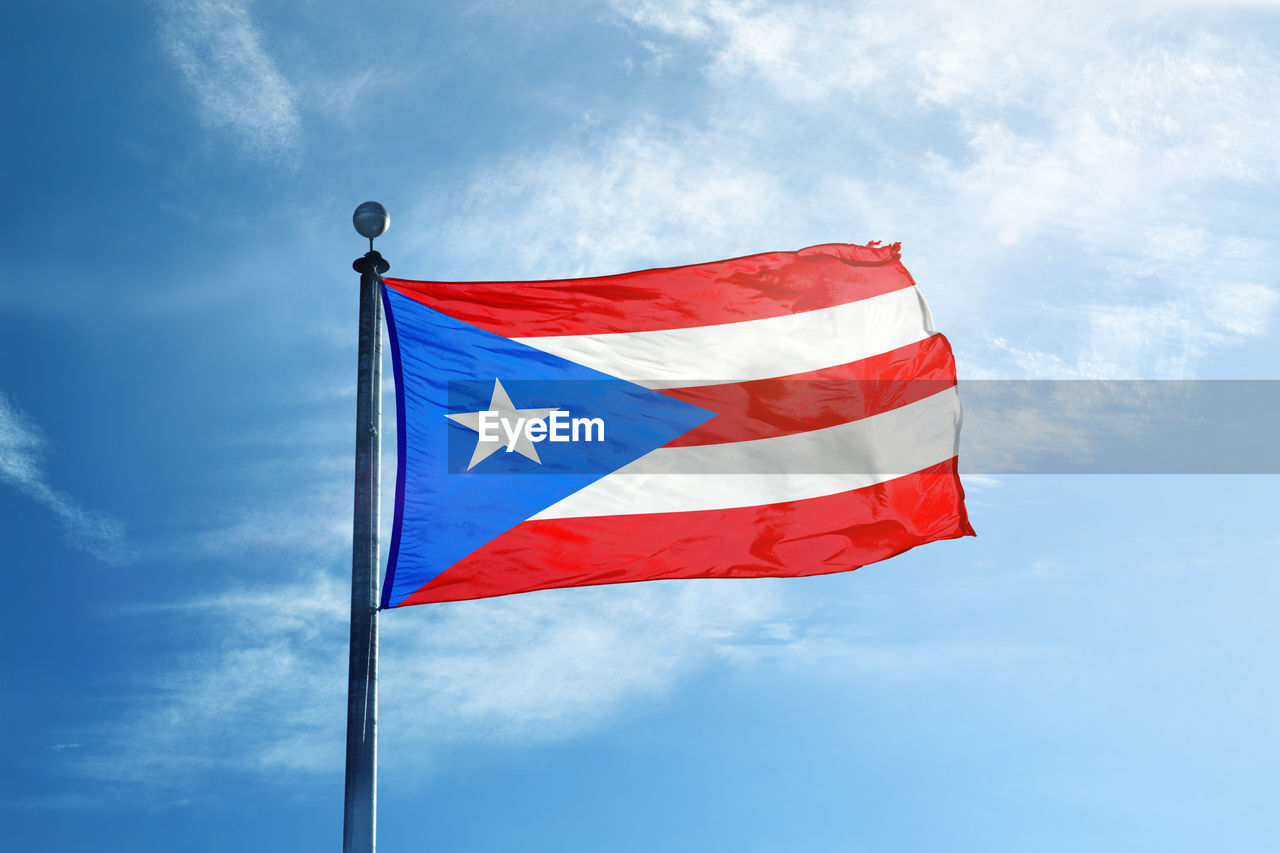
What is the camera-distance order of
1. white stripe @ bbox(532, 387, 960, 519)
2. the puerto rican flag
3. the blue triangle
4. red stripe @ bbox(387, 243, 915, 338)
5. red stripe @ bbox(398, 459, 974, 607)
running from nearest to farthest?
the blue triangle
red stripe @ bbox(398, 459, 974, 607)
the puerto rican flag
red stripe @ bbox(387, 243, 915, 338)
white stripe @ bbox(532, 387, 960, 519)

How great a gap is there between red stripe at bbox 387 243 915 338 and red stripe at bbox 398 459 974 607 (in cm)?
230

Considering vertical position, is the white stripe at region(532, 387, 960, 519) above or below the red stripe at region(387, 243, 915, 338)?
below

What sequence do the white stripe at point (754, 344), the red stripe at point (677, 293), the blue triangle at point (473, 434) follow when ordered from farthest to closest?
the white stripe at point (754, 344)
the red stripe at point (677, 293)
the blue triangle at point (473, 434)

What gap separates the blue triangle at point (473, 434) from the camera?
10.6 m

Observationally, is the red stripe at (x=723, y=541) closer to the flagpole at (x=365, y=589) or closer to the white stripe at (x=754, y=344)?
the flagpole at (x=365, y=589)

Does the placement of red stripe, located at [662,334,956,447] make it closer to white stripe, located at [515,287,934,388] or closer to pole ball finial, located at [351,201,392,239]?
white stripe, located at [515,287,934,388]

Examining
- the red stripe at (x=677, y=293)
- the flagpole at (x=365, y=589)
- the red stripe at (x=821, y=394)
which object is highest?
the red stripe at (x=677, y=293)

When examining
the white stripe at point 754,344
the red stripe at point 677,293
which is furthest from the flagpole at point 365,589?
the white stripe at point 754,344

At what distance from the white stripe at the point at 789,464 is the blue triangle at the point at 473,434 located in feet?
1.00

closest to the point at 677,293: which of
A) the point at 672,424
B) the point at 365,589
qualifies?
the point at 672,424

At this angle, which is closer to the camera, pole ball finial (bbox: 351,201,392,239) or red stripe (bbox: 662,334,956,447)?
Answer: pole ball finial (bbox: 351,201,392,239)

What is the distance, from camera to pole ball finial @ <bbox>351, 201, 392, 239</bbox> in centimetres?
1123

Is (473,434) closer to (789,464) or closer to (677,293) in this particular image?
(677,293)

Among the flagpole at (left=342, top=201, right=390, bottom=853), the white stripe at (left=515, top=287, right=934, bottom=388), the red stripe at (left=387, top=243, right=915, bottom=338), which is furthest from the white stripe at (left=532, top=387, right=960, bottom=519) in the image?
the flagpole at (left=342, top=201, right=390, bottom=853)
